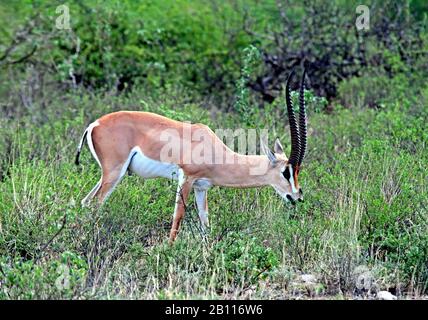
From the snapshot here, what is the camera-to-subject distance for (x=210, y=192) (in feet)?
26.1

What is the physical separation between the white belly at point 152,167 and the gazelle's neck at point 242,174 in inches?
14.6

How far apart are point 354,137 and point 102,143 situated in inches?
125

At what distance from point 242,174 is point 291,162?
1.41 ft

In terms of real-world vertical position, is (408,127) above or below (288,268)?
above

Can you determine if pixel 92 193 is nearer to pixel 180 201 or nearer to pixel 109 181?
pixel 109 181

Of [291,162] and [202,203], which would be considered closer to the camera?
[291,162]

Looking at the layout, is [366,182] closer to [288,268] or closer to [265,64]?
[288,268]

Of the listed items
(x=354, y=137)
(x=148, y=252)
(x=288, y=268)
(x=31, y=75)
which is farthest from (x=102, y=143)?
(x=31, y=75)

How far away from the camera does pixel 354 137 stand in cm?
951

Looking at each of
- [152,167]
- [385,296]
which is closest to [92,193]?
[152,167]

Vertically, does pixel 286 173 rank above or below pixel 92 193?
above

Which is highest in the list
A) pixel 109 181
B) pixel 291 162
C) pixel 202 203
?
pixel 291 162

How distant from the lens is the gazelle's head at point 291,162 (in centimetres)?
717
